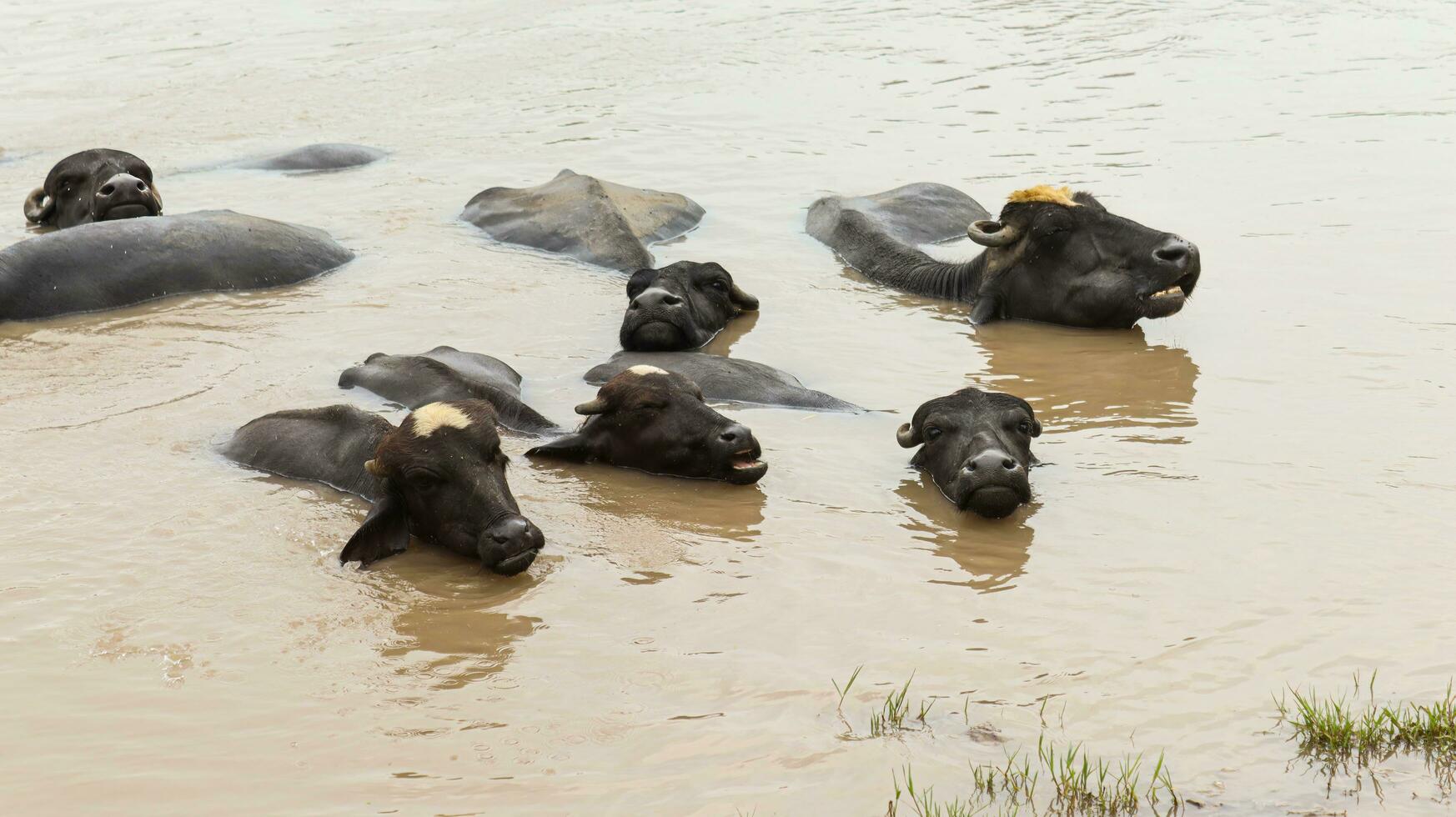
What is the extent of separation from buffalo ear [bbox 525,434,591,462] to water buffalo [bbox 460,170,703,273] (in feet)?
14.1

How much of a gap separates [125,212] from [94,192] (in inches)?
21.2

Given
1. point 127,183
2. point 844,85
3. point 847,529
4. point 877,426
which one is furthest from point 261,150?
point 847,529

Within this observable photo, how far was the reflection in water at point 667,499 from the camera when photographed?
7.41 metres

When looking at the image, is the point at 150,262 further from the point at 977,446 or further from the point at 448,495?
the point at 977,446

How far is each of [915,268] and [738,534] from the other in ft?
18.2

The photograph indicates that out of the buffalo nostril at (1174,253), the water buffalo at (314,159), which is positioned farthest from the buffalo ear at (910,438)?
the water buffalo at (314,159)

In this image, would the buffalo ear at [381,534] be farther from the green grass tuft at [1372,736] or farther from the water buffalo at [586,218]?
the water buffalo at [586,218]

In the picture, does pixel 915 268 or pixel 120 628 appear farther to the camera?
pixel 915 268

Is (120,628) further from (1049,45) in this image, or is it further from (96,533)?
(1049,45)

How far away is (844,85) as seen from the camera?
68.3ft

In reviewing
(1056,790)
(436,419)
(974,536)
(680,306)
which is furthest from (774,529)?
(680,306)

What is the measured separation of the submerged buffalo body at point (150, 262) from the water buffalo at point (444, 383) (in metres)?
2.91

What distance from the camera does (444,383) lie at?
8.70 metres

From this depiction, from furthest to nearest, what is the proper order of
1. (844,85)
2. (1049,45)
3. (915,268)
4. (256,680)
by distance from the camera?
(1049,45)
(844,85)
(915,268)
(256,680)
